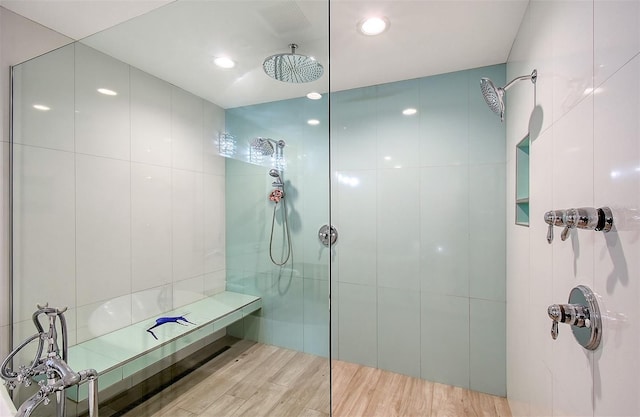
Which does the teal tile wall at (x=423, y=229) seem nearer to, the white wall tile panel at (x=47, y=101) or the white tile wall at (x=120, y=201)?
the white tile wall at (x=120, y=201)

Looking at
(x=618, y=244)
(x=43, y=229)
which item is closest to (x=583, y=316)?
(x=618, y=244)

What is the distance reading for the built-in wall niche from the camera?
157 centimetres

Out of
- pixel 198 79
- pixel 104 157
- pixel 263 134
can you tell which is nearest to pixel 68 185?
pixel 104 157

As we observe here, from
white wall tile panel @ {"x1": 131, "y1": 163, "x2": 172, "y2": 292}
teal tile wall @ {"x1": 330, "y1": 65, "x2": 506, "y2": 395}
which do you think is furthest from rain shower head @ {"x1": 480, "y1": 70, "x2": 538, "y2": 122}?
white wall tile panel @ {"x1": 131, "y1": 163, "x2": 172, "y2": 292}

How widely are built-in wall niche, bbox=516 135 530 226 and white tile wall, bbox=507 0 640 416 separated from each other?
190 mm

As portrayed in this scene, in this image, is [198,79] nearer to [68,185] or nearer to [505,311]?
[68,185]

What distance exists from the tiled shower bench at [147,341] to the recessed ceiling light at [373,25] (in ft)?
5.19

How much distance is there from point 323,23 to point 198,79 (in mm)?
545

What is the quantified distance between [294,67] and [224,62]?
0.94ft

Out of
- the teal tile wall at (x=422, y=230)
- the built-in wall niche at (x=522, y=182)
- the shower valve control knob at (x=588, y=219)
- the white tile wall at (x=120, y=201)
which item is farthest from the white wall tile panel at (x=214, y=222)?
the built-in wall niche at (x=522, y=182)

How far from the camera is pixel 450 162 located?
2.08 meters

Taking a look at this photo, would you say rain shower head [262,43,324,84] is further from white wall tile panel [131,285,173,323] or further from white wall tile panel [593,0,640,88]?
white wall tile panel [131,285,173,323]

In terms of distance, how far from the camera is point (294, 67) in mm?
1013

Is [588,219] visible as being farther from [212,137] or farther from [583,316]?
[212,137]
